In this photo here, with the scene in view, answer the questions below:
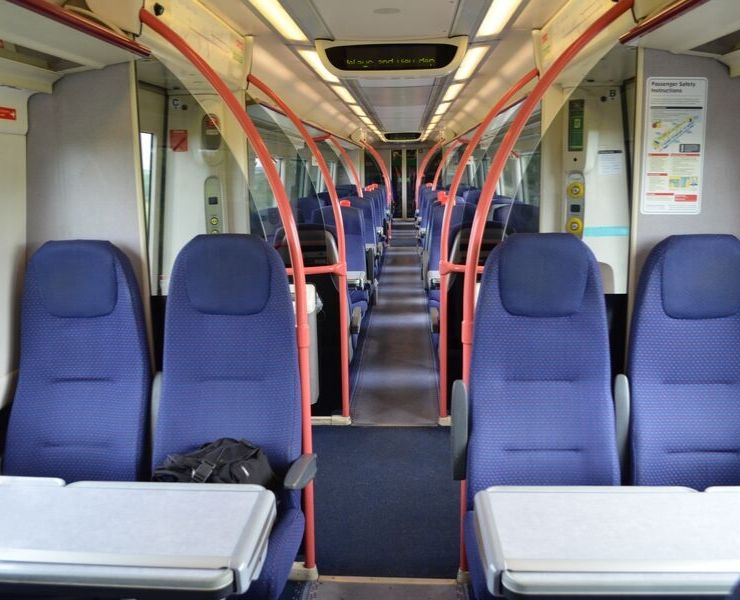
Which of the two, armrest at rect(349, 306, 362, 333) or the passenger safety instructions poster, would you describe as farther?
armrest at rect(349, 306, 362, 333)

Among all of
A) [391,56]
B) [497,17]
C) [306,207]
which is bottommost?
[306,207]

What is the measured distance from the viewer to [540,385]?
7.86 feet

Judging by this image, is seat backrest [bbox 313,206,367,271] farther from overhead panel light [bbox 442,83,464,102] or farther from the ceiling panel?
the ceiling panel

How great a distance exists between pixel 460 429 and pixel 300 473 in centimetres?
59

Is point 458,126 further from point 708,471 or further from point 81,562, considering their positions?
point 81,562

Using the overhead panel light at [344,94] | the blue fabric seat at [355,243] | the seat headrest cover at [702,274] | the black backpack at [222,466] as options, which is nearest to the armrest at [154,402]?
the black backpack at [222,466]

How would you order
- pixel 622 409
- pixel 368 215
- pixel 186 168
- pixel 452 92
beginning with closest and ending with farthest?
pixel 622 409 → pixel 186 168 → pixel 452 92 → pixel 368 215

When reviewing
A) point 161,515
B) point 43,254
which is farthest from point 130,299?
point 161,515

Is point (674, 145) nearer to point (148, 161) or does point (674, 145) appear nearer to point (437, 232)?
point (148, 161)

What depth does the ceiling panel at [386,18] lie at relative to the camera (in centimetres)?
348

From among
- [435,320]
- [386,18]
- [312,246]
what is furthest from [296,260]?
[312,246]

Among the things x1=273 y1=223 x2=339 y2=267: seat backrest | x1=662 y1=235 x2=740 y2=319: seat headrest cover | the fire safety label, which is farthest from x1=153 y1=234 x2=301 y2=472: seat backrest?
x1=273 y1=223 x2=339 y2=267: seat backrest

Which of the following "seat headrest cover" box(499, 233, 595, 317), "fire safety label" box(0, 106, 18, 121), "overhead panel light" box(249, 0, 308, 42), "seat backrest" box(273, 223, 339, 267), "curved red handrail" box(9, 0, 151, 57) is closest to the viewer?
"curved red handrail" box(9, 0, 151, 57)

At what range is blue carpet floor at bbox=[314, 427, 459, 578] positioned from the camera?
10.2 feet
